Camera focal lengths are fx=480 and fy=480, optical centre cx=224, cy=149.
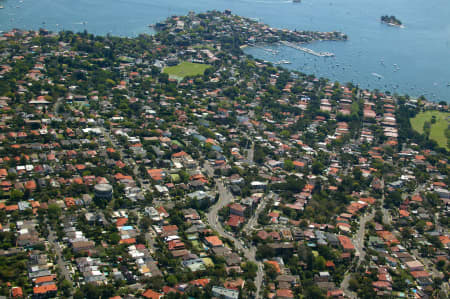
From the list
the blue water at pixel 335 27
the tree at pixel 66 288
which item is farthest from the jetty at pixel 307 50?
the tree at pixel 66 288

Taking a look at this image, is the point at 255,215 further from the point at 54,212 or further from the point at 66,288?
the point at 66,288

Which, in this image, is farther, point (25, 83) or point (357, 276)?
point (25, 83)

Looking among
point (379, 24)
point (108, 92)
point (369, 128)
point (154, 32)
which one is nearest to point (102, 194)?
point (108, 92)

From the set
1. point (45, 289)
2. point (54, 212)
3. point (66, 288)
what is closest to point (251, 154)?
point (54, 212)

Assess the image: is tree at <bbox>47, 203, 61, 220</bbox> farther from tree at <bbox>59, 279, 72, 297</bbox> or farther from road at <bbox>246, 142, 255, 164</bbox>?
road at <bbox>246, 142, 255, 164</bbox>

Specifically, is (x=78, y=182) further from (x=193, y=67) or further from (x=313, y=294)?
(x=193, y=67)

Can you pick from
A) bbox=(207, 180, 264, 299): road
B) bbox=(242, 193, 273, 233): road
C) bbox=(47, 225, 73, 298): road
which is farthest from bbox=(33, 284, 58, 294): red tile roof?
bbox=(242, 193, 273, 233): road
